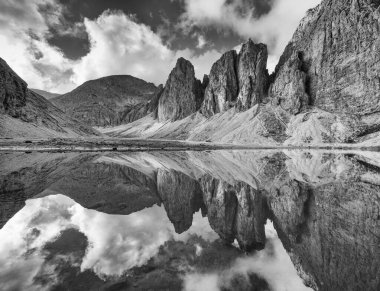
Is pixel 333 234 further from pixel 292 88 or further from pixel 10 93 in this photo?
pixel 292 88

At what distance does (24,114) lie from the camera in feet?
433

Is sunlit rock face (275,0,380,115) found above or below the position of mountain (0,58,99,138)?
above

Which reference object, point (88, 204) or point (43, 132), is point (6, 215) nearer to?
point (88, 204)

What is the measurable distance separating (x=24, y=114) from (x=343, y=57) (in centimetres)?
18404

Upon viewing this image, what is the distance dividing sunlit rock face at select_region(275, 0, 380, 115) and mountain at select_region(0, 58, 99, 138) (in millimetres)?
148625

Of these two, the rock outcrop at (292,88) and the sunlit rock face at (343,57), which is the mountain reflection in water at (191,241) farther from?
the rock outcrop at (292,88)

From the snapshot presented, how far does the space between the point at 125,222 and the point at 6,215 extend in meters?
7.39

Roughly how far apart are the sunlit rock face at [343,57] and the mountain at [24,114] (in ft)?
488

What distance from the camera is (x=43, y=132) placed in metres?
128

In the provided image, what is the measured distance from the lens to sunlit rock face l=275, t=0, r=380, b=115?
464ft

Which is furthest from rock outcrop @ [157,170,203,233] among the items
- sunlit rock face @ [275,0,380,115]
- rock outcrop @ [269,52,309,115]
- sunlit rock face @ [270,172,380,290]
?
rock outcrop @ [269,52,309,115]

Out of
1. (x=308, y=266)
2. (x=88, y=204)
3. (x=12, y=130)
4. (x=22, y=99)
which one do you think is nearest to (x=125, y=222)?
(x=88, y=204)

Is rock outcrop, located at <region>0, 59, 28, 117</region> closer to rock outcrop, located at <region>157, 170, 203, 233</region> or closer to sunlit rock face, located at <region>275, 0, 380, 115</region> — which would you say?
rock outcrop, located at <region>157, 170, 203, 233</region>

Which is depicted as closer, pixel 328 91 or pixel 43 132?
pixel 43 132
